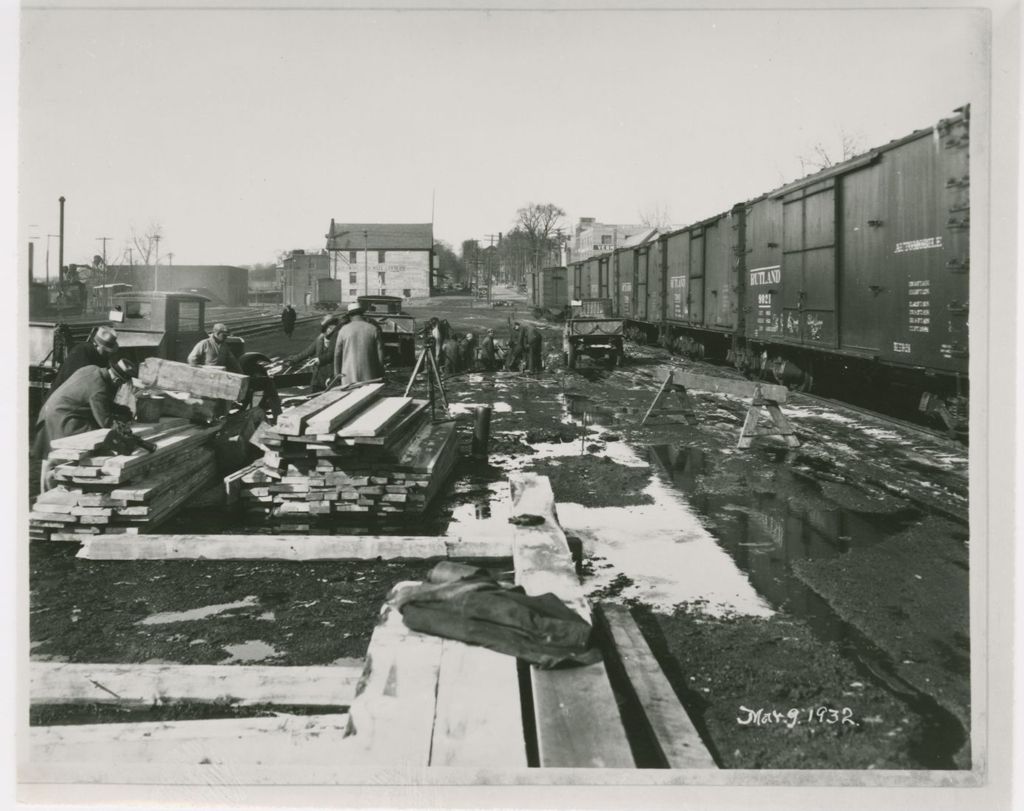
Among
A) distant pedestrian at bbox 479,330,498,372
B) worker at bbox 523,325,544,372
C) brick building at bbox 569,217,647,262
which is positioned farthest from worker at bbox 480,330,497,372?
brick building at bbox 569,217,647,262

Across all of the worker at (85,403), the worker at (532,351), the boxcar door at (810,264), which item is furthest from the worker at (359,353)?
the worker at (532,351)

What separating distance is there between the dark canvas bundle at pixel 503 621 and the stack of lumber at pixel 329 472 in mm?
2559

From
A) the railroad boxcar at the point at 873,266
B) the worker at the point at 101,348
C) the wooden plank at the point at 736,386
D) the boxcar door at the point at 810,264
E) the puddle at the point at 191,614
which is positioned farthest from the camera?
the boxcar door at the point at 810,264

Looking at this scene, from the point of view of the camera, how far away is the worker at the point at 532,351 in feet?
61.5

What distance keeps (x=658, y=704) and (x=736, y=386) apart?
663 cm

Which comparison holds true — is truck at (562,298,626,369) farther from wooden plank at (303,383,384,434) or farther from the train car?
wooden plank at (303,383,384,434)

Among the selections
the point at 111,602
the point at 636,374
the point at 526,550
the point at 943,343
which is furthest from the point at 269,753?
the point at 636,374

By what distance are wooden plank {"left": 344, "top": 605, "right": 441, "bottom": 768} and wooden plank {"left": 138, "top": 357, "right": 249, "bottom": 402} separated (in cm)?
437

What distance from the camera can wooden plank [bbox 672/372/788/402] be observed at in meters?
8.78

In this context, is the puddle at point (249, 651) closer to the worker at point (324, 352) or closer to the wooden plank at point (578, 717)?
the wooden plank at point (578, 717)

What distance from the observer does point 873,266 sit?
9.71 metres

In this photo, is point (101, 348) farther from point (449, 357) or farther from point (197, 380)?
Result: point (449, 357)

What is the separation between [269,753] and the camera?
2953 mm

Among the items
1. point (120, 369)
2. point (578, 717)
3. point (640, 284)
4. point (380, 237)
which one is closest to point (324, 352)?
point (120, 369)
